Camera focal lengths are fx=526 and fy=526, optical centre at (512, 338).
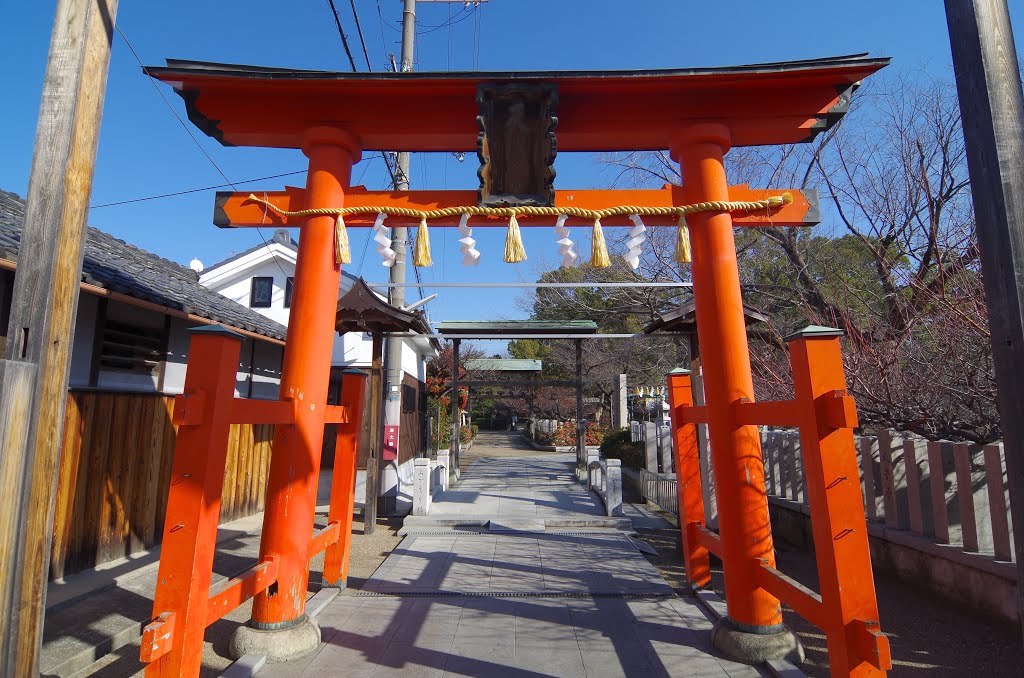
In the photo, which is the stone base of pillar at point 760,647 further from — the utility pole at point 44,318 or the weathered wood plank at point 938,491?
the utility pole at point 44,318

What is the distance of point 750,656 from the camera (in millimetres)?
3668

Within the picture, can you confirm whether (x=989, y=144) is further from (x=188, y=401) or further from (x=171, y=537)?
(x=171, y=537)

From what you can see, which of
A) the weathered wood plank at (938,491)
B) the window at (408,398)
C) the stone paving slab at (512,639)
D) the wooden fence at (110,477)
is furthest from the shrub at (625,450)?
the wooden fence at (110,477)

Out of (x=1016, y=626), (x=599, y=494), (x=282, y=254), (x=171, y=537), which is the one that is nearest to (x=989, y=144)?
(x=1016, y=626)

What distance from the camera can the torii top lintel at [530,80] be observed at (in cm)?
420

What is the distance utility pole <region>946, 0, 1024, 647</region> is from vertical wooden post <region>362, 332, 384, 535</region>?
24.5ft

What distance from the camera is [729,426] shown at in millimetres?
3953

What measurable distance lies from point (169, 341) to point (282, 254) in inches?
360

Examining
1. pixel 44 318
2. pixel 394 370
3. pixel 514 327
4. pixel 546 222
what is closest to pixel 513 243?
pixel 546 222

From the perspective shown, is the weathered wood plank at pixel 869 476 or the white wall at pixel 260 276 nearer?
the weathered wood plank at pixel 869 476

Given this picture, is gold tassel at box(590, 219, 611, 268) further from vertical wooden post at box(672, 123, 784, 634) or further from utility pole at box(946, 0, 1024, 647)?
utility pole at box(946, 0, 1024, 647)

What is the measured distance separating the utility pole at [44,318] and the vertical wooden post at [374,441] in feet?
19.2

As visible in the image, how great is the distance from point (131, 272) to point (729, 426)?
26.2 ft

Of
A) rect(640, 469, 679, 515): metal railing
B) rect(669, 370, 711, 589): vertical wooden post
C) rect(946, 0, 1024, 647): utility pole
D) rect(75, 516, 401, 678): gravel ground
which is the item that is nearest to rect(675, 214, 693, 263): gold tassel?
rect(669, 370, 711, 589): vertical wooden post
